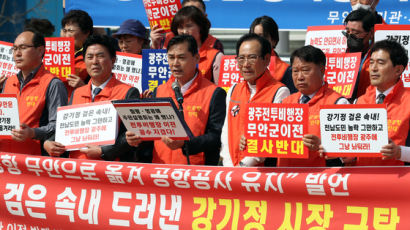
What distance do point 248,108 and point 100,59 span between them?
1.67m

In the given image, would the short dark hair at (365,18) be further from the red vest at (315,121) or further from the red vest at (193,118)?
the red vest at (193,118)

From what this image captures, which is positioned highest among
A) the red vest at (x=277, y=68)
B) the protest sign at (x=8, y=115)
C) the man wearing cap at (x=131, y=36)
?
the man wearing cap at (x=131, y=36)

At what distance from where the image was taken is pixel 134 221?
5.30 meters

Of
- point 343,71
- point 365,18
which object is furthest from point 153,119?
point 365,18

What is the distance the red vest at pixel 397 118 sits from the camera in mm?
4773

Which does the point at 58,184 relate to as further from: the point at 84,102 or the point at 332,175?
the point at 332,175

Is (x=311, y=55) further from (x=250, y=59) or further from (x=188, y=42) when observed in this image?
(x=188, y=42)

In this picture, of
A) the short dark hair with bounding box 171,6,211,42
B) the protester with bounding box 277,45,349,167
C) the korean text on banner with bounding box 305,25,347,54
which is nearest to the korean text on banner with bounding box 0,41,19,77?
the short dark hair with bounding box 171,6,211,42

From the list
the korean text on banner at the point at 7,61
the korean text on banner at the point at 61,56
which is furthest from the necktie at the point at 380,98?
the korean text on banner at the point at 7,61

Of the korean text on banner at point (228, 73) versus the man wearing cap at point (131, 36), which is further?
Result: the man wearing cap at point (131, 36)

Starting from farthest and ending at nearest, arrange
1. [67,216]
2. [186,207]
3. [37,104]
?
[37,104], [67,216], [186,207]

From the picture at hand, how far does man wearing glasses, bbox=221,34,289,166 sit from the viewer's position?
5.39 meters

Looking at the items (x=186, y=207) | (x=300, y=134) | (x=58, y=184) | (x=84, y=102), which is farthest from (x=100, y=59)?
(x=300, y=134)

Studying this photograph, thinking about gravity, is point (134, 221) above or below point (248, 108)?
below
